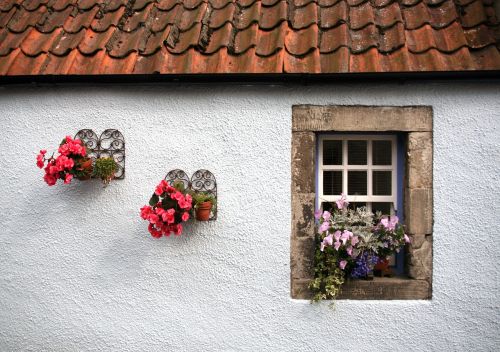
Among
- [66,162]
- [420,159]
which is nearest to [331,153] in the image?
[420,159]

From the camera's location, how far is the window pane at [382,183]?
400cm

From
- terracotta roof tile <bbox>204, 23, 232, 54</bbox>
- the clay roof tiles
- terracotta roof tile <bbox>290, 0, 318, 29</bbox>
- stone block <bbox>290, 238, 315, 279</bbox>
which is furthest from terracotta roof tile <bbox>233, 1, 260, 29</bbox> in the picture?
stone block <bbox>290, 238, 315, 279</bbox>

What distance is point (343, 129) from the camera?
3.76 meters

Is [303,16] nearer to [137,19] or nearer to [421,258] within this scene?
[137,19]

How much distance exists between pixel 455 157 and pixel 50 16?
4062 mm

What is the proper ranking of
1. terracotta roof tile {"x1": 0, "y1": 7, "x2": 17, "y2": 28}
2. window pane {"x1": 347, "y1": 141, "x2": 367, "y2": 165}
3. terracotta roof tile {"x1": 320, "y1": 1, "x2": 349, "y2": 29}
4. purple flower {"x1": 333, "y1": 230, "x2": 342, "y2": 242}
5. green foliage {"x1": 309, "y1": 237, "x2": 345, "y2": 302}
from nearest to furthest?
purple flower {"x1": 333, "y1": 230, "x2": 342, "y2": 242} → green foliage {"x1": 309, "y1": 237, "x2": 345, "y2": 302} → terracotta roof tile {"x1": 320, "y1": 1, "x2": 349, "y2": 29} → window pane {"x1": 347, "y1": 141, "x2": 367, "y2": 165} → terracotta roof tile {"x1": 0, "y1": 7, "x2": 17, "y2": 28}

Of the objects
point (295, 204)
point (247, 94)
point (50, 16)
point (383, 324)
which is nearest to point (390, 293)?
point (383, 324)

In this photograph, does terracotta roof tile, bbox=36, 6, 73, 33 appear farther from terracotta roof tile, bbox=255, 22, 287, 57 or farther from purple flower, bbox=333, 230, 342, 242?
purple flower, bbox=333, 230, 342, 242

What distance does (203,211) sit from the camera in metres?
3.65

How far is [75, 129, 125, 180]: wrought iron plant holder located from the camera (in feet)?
12.8

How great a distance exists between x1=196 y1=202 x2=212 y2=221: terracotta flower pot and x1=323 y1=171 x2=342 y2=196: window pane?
1.11m

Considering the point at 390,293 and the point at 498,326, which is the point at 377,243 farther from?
the point at 498,326

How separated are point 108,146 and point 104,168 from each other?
28 centimetres

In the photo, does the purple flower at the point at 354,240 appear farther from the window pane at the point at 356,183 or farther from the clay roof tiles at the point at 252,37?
the clay roof tiles at the point at 252,37
